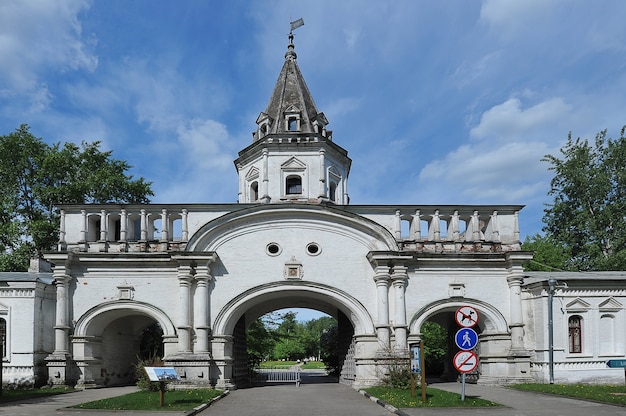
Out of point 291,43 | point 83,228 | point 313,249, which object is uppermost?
point 291,43

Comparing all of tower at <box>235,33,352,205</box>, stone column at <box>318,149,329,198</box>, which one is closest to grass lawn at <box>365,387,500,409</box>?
stone column at <box>318,149,329,198</box>

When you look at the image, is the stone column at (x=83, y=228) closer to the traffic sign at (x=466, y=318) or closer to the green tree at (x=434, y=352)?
the traffic sign at (x=466, y=318)

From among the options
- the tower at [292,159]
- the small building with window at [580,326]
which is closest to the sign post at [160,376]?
the tower at [292,159]

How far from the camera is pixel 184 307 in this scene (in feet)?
77.2

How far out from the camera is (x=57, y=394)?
20.6 meters

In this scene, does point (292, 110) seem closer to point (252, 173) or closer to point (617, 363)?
point (252, 173)

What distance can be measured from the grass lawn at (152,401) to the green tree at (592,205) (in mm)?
28812

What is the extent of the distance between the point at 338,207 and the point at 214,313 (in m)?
6.85

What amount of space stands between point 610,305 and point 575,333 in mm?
1891

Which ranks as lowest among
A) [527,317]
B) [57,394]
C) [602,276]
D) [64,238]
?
[57,394]

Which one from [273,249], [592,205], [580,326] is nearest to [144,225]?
[273,249]

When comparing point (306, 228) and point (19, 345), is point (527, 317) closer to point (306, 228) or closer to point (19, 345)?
point (306, 228)

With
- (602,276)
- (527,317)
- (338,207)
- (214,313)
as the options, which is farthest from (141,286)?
(602,276)

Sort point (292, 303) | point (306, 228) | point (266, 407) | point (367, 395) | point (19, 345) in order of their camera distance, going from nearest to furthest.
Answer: point (266, 407), point (367, 395), point (19, 345), point (306, 228), point (292, 303)
